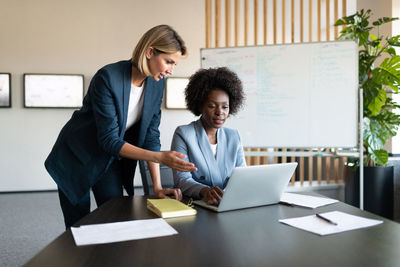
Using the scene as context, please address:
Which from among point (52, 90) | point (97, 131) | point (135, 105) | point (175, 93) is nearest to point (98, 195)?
point (97, 131)

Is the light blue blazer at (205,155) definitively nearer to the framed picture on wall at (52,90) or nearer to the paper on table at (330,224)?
the paper on table at (330,224)

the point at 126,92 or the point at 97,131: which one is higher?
the point at 126,92

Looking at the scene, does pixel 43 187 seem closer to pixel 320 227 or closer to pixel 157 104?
pixel 157 104

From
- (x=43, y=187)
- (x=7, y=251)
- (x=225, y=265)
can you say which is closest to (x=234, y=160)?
(x=225, y=265)

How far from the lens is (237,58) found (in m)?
3.09

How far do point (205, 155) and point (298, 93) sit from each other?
5.59ft

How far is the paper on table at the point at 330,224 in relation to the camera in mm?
922

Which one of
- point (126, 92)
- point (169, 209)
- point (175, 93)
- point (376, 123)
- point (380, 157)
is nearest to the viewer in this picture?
point (169, 209)

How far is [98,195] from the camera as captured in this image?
1.62 m

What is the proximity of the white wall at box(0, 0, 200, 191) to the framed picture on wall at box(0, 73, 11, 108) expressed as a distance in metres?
0.06

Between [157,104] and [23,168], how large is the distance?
150 inches

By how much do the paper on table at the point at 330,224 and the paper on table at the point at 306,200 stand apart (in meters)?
0.14

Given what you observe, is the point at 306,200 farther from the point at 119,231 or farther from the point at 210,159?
the point at 119,231

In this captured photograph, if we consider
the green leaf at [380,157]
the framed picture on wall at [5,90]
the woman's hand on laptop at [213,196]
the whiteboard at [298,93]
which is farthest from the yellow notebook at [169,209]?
the framed picture on wall at [5,90]
